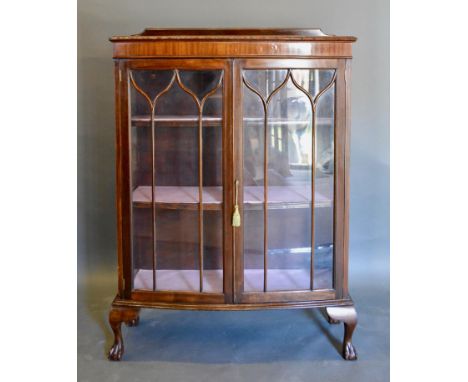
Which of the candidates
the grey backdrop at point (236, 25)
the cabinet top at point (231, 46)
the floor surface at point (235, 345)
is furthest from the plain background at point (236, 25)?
the cabinet top at point (231, 46)

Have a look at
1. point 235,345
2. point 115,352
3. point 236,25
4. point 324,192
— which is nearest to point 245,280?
point 235,345

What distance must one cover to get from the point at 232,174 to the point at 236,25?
0.85 metres

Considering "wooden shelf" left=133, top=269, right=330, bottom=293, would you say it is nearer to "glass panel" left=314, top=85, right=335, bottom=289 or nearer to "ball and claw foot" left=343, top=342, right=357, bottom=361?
"glass panel" left=314, top=85, right=335, bottom=289

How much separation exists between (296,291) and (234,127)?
0.59 m

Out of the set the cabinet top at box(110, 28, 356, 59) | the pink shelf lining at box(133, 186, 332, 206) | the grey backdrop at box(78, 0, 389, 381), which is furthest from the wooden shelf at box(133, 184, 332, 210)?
the grey backdrop at box(78, 0, 389, 381)

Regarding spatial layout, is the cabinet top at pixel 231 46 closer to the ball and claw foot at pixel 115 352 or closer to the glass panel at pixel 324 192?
the glass panel at pixel 324 192

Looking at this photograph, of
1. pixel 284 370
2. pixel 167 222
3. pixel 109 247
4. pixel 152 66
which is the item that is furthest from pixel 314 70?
pixel 109 247

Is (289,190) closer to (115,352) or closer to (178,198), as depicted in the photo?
(178,198)

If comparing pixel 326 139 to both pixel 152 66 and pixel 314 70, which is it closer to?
pixel 314 70

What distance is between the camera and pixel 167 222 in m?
1.83

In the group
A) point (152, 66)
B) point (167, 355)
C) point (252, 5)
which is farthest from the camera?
point (252, 5)

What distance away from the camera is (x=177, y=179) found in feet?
6.00

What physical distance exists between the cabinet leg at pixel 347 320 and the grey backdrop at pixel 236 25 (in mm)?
397

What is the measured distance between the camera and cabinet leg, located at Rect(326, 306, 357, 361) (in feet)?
5.95
